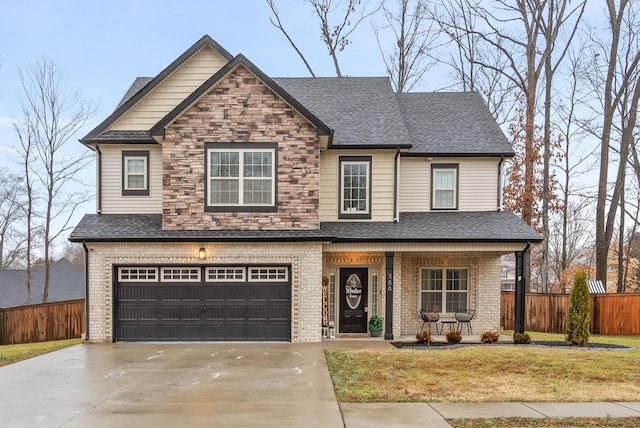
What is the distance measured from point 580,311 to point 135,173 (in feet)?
44.3

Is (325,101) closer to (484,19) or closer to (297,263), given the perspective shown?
(297,263)

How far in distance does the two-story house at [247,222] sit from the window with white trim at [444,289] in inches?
16.1

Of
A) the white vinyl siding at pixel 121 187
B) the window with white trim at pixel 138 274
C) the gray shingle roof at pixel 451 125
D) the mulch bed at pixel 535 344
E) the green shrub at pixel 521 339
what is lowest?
the mulch bed at pixel 535 344

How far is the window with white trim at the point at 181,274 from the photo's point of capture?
15708 mm

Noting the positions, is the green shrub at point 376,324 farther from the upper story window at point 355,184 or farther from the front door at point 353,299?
the upper story window at point 355,184

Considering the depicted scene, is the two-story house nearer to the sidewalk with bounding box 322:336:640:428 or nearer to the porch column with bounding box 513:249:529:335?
the porch column with bounding box 513:249:529:335

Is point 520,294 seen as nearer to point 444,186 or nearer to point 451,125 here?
point 444,186

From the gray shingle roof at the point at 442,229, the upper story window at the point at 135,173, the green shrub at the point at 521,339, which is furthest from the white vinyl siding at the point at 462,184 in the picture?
the upper story window at the point at 135,173

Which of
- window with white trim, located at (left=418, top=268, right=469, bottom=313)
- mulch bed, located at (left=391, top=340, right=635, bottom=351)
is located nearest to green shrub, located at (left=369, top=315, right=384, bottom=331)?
mulch bed, located at (left=391, top=340, right=635, bottom=351)

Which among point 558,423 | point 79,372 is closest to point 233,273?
point 79,372

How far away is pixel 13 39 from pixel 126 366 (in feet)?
75.2

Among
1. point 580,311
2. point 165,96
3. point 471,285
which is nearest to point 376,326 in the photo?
point 471,285

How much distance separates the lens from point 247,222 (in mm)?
15594

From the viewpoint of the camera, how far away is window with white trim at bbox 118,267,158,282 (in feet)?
51.4
